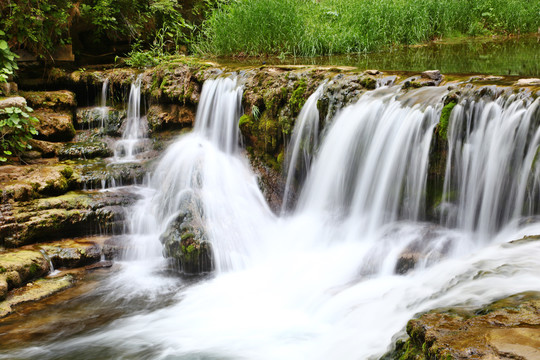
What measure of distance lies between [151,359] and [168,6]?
10408 millimetres

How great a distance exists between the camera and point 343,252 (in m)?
4.86

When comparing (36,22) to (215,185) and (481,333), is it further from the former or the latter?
(481,333)

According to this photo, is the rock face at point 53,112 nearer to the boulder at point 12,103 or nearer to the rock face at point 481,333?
the boulder at point 12,103

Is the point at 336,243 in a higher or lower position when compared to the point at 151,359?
higher

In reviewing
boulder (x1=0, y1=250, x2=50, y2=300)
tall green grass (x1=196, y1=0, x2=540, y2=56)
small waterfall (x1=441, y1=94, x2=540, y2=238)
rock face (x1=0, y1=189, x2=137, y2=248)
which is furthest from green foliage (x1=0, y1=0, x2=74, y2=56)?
small waterfall (x1=441, y1=94, x2=540, y2=238)

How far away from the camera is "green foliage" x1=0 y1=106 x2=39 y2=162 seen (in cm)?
666

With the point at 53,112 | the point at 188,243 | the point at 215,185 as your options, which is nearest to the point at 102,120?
the point at 53,112

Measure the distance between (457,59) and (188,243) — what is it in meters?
5.74

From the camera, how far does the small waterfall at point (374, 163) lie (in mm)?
4641

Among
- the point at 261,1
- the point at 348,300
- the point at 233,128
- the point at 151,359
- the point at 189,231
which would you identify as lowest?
the point at 151,359

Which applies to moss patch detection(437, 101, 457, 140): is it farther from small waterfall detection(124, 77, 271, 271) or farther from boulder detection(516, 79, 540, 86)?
small waterfall detection(124, 77, 271, 271)

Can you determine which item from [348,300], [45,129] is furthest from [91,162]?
[348,300]

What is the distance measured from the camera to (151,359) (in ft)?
11.9

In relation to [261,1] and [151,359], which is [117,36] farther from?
[151,359]
